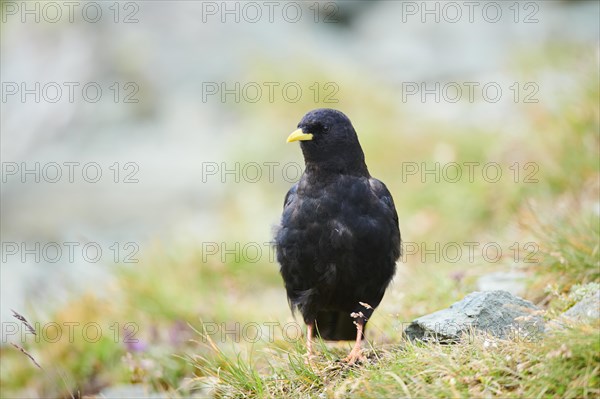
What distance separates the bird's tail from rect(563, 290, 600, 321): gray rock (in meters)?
1.36

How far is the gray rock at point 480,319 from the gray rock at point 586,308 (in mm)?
171

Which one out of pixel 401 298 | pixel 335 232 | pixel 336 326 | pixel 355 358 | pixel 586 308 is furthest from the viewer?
pixel 401 298

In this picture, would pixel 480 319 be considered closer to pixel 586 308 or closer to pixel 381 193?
pixel 586 308

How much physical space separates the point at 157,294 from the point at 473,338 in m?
3.49

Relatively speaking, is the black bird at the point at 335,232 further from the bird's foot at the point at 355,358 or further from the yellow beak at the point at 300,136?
the bird's foot at the point at 355,358

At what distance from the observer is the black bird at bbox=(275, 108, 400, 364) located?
425 cm

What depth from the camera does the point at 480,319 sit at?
3.73 meters

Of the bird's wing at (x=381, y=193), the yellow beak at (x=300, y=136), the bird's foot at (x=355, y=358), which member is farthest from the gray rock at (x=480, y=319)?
the yellow beak at (x=300, y=136)

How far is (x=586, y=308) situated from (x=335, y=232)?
1.36 meters

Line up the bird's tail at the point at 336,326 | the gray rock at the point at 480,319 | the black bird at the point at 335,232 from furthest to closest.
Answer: the bird's tail at the point at 336,326
the black bird at the point at 335,232
the gray rock at the point at 480,319

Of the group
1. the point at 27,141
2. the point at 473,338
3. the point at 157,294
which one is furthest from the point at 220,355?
the point at 27,141

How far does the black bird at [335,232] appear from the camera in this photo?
425 centimetres

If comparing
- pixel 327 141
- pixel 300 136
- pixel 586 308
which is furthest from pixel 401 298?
pixel 586 308

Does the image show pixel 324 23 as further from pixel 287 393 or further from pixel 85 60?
pixel 287 393
